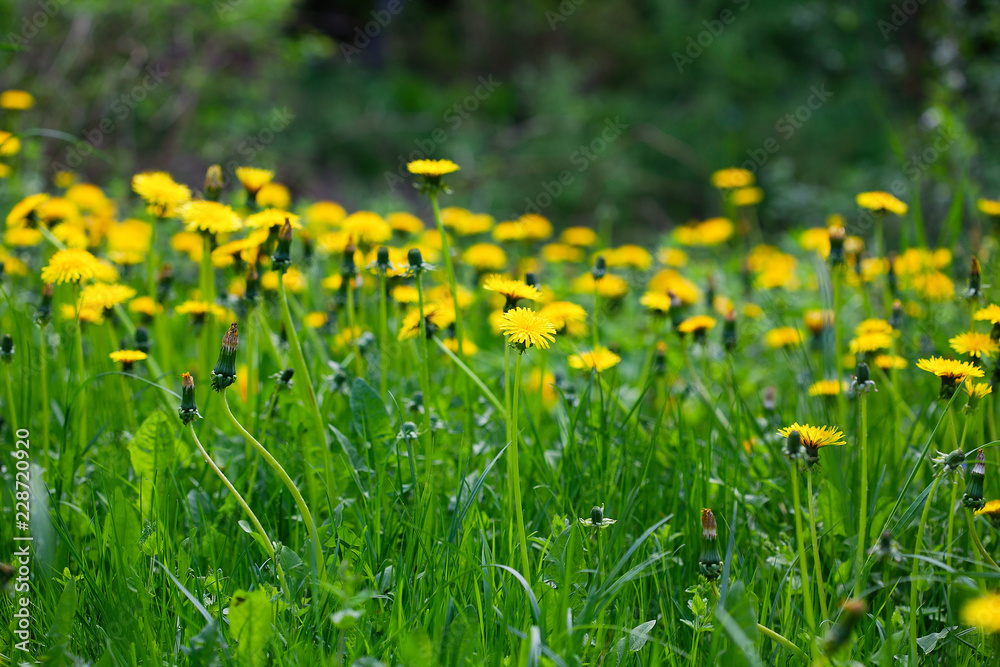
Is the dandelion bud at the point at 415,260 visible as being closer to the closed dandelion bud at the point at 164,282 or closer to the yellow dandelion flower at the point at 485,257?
the closed dandelion bud at the point at 164,282

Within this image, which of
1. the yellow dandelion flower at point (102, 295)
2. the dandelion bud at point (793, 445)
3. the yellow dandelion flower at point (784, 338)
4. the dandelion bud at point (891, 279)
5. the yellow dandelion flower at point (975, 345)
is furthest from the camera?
the yellow dandelion flower at point (784, 338)

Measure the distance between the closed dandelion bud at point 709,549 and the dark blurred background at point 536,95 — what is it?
3032 mm

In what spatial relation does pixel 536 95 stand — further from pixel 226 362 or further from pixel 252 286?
pixel 226 362

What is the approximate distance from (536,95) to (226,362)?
7558 mm

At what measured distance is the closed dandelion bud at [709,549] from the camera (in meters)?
1.03

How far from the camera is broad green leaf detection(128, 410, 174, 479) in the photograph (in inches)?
56.0

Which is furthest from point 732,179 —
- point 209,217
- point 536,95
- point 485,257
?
point 536,95

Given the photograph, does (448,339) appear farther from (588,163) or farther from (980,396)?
(588,163)

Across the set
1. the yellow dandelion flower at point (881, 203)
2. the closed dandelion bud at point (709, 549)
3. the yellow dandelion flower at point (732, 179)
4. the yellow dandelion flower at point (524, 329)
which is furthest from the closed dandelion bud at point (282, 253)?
the yellow dandelion flower at point (732, 179)

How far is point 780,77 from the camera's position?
297 inches

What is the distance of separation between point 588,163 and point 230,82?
3179 millimetres

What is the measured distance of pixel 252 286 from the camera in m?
1.61

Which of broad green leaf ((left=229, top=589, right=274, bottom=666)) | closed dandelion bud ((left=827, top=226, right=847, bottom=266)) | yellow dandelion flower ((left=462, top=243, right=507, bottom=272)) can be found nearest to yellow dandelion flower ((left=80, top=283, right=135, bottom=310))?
broad green leaf ((left=229, top=589, right=274, bottom=666))

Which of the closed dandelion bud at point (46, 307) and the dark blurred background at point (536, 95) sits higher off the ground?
the dark blurred background at point (536, 95)
